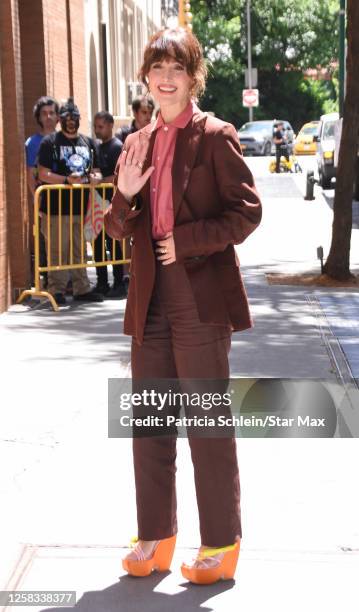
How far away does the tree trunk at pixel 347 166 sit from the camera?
538 inches

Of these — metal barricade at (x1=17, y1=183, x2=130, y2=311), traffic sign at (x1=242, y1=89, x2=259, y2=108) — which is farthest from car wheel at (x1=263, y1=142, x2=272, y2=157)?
metal barricade at (x1=17, y1=183, x2=130, y2=311)

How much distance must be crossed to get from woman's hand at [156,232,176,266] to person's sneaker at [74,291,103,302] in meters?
7.71

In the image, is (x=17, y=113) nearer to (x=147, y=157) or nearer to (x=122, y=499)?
(x=122, y=499)

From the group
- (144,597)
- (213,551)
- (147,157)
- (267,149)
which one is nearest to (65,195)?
(147,157)

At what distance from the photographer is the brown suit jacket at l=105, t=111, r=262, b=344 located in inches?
176

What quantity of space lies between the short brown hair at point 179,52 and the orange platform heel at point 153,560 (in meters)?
1.71

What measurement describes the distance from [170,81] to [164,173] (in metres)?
0.33

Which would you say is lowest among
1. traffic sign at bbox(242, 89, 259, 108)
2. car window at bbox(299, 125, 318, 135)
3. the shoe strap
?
the shoe strap

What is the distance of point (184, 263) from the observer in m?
4.55

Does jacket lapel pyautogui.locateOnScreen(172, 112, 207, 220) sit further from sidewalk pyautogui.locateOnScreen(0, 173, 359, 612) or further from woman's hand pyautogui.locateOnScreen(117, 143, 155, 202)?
sidewalk pyautogui.locateOnScreen(0, 173, 359, 612)

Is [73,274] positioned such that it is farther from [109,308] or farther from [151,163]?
[151,163]

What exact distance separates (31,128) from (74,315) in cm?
398

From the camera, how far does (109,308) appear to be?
11812 millimetres

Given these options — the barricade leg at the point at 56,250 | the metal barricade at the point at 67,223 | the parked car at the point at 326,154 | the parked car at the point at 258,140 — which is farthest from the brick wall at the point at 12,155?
the parked car at the point at 258,140
